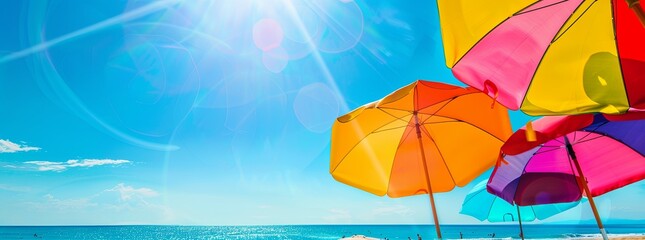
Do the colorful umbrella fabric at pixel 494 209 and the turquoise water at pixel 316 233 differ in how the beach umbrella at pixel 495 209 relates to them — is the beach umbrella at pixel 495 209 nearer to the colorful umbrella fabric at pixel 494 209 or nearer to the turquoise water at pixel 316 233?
the colorful umbrella fabric at pixel 494 209

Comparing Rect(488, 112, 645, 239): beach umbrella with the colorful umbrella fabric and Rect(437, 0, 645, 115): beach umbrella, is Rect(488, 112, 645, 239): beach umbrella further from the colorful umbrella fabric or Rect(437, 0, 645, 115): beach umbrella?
the colorful umbrella fabric

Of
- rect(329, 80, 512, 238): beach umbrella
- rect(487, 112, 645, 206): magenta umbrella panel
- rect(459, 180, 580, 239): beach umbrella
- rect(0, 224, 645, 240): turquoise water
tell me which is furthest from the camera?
rect(0, 224, 645, 240): turquoise water

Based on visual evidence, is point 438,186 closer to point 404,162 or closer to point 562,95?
point 404,162

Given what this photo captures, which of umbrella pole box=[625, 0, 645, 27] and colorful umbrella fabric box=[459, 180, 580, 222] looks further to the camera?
colorful umbrella fabric box=[459, 180, 580, 222]

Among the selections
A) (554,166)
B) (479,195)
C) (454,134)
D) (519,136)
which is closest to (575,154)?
(554,166)

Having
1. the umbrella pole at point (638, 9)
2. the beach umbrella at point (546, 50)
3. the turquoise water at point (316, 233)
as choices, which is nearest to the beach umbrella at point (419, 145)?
the beach umbrella at point (546, 50)

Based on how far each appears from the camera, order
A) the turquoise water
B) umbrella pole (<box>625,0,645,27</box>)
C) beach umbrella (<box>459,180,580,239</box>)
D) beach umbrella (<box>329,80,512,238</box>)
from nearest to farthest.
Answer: umbrella pole (<box>625,0,645,27</box>), beach umbrella (<box>329,80,512,238</box>), beach umbrella (<box>459,180,580,239</box>), the turquoise water

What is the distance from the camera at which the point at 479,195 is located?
6.52m

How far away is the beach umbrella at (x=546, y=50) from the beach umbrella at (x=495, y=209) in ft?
16.8

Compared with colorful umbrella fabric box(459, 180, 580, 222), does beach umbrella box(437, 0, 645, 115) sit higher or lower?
higher

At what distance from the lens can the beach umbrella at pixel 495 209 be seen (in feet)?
21.4

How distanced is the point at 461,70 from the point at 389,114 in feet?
4.51

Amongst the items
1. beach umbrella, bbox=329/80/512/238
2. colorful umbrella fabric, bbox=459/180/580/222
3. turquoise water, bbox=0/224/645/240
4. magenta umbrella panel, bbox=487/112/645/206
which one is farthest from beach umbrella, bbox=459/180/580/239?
turquoise water, bbox=0/224/645/240

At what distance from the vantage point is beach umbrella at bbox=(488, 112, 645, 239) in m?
2.29
